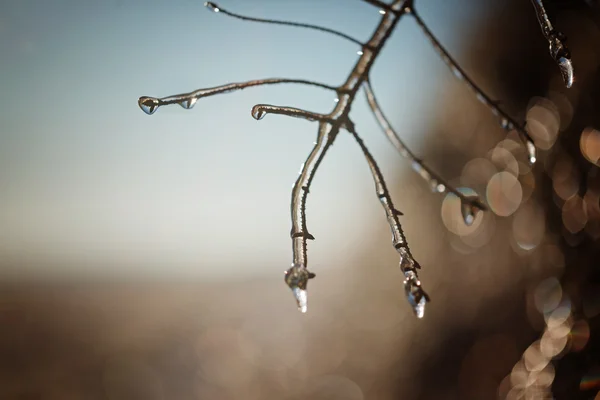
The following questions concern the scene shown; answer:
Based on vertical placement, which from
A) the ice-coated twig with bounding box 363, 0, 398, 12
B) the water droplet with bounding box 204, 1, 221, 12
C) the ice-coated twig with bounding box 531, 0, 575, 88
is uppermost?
the water droplet with bounding box 204, 1, 221, 12

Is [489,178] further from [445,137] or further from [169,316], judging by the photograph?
[169,316]

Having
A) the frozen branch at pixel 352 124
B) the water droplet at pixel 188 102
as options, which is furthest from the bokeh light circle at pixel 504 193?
the water droplet at pixel 188 102

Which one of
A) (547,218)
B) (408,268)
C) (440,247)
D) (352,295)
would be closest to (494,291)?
(547,218)

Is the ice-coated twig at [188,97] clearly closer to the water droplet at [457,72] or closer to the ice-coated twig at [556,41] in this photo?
the water droplet at [457,72]

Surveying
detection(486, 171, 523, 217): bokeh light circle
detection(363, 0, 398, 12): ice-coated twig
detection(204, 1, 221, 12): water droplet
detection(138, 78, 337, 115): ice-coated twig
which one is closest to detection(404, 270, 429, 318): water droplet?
detection(138, 78, 337, 115): ice-coated twig

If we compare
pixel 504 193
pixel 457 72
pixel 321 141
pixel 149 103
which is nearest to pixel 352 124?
pixel 321 141

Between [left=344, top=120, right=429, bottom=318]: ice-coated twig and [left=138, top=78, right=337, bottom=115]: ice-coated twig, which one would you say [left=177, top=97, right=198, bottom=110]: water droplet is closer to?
[left=138, top=78, right=337, bottom=115]: ice-coated twig

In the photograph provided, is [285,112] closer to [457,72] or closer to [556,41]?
[457,72]
